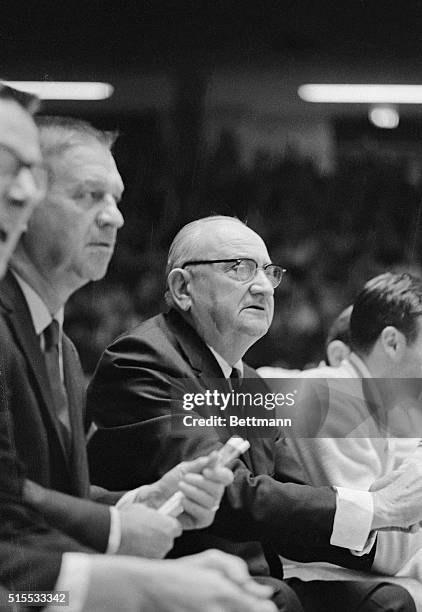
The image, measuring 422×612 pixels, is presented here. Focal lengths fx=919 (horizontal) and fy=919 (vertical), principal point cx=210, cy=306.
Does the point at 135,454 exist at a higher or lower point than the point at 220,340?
lower

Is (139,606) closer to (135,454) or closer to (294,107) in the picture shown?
(135,454)

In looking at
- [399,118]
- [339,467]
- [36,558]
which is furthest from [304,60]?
[36,558]

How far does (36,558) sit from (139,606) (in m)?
0.24

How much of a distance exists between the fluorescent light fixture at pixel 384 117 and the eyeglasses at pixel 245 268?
0.43 m

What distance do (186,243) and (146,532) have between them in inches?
26.5

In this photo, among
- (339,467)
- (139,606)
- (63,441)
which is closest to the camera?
(139,606)

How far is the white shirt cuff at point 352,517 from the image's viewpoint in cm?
218

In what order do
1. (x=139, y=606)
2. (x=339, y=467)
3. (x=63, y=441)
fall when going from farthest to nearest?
1. (x=339, y=467)
2. (x=63, y=441)
3. (x=139, y=606)

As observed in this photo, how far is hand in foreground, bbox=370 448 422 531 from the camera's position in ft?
7.20

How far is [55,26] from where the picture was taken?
7.20 feet

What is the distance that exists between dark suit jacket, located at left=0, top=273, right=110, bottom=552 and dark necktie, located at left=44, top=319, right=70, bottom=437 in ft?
0.05

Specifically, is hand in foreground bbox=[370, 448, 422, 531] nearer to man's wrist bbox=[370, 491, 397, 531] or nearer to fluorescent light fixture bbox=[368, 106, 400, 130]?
man's wrist bbox=[370, 491, 397, 531]

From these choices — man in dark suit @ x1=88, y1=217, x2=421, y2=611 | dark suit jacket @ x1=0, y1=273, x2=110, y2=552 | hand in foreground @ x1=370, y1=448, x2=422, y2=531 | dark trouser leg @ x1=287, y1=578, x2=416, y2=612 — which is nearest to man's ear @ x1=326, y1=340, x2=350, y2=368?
man in dark suit @ x1=88, y1=217, x2=421, y2=611

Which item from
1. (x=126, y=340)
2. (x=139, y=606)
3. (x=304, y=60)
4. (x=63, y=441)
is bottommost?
(x=139, y=606)
